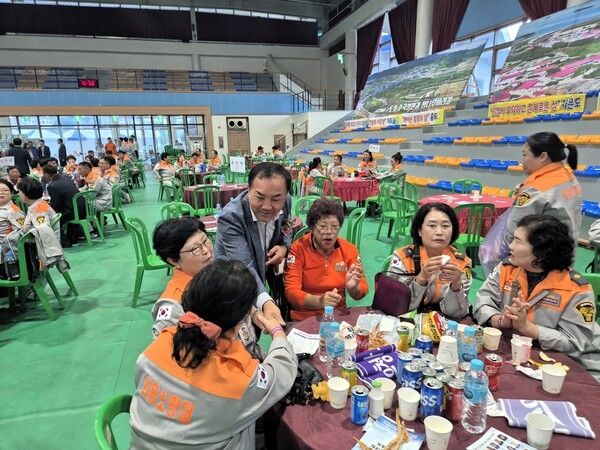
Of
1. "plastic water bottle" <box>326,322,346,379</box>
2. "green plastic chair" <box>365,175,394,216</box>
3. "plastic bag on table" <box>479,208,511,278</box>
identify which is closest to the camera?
"plastic water bottle" <box>326,322,346,379</box>

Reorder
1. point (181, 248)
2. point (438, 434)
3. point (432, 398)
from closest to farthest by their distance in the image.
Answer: point (438, 434) → point (432, 398) → point (181, 248)

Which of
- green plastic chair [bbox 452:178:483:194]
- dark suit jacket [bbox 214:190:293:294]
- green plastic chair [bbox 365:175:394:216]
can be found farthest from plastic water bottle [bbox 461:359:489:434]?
green plastic chair [bbox 452:178:483:194]

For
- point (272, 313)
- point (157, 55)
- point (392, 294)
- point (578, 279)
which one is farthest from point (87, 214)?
point (157, 55)

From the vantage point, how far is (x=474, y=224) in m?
3.91

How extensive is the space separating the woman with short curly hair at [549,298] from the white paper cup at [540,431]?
0.57m

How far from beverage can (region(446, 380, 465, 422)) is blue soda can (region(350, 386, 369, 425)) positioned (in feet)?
0.82

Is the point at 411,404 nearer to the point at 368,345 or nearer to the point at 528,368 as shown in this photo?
the point at 368,345

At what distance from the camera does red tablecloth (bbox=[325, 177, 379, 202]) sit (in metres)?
6.78

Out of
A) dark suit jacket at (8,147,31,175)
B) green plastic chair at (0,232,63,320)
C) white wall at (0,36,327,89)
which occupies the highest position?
white wall at (0,36,327,89)

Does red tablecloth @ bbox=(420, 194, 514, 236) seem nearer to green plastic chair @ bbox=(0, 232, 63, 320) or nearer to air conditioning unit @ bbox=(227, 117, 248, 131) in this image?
green plastic chair @ bbox=(0, 232, 63, 320)

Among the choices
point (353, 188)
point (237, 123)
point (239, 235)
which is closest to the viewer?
point (239, 235)

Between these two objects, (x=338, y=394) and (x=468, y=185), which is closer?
(x=338, y=394)

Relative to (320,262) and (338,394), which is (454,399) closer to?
(338,394)

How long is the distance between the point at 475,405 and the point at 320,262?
1.19 metres
